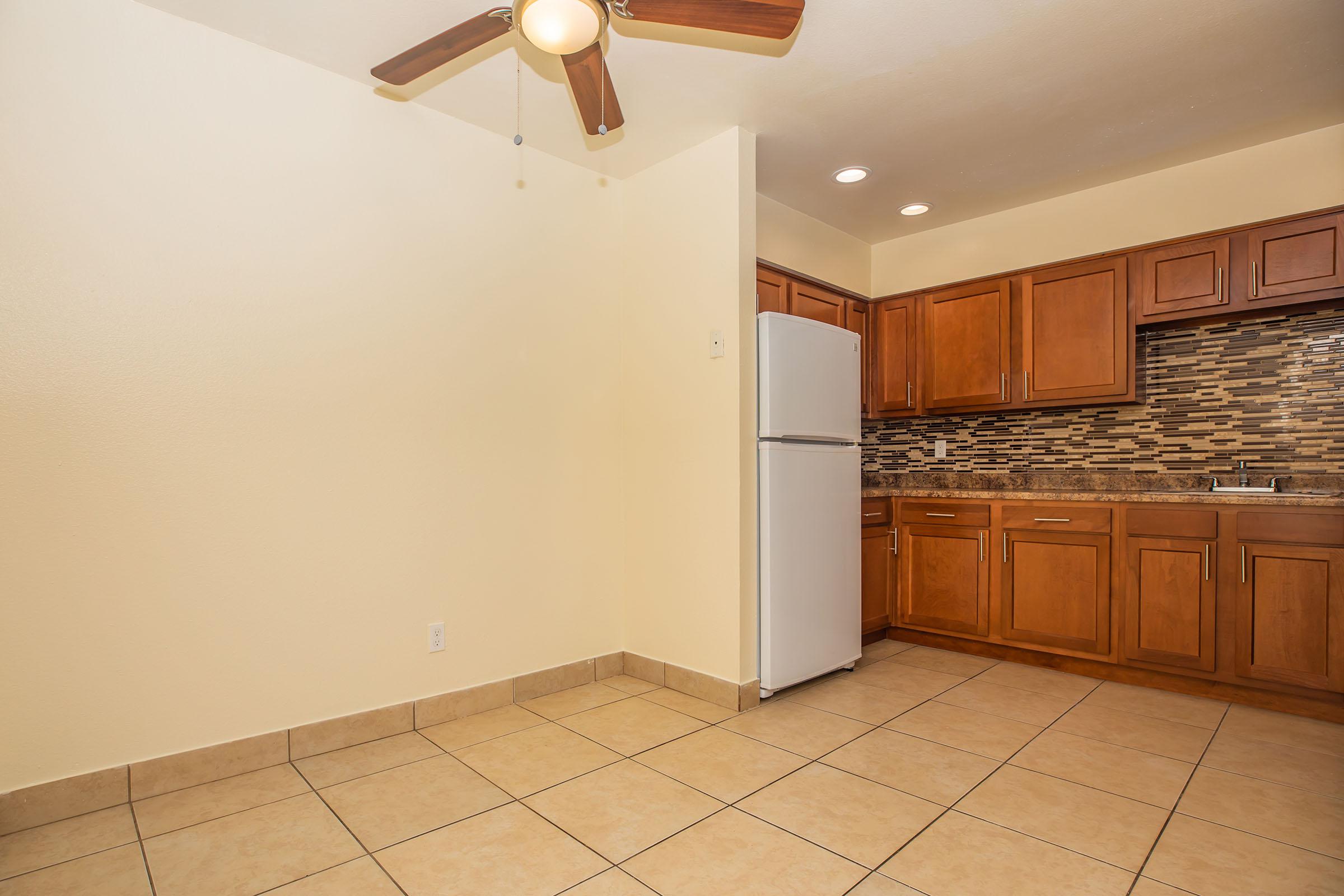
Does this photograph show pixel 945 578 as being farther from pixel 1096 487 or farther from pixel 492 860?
pixel 492 860

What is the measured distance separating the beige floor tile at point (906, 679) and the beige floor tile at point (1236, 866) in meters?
1.18

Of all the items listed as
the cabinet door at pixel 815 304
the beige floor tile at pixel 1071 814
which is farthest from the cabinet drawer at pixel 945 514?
the beige floor tile at pixel 1071 814

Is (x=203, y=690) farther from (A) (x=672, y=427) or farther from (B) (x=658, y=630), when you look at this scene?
(A) (x=672, y=427)

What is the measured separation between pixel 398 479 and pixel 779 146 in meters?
2.18

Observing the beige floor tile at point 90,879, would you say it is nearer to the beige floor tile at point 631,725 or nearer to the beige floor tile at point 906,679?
the beige floor tile at point 631,725

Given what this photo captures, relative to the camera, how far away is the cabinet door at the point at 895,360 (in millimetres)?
4066

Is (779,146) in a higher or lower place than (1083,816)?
higher

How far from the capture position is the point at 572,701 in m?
2.88

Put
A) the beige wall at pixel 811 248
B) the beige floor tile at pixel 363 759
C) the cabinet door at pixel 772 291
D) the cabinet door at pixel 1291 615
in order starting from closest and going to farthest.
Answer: the beige floor tile at pixel 363 759 → the cabinet door at pixel 1291 615 → the cabinet door at pixel 772 291 → the beige wall at pixel 811 248

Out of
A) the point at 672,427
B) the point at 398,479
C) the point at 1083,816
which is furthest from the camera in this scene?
the point at 672,427

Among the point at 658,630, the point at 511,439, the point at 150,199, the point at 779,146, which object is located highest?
the point at 779,146

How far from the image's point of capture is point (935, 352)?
3947 millimetres

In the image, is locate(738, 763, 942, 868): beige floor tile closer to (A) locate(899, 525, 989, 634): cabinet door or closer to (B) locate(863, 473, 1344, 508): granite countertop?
(A) locate(899, 525, 989, 634): cabinet door

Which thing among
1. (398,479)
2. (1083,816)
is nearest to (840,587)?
(1083,816)
